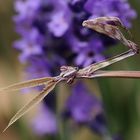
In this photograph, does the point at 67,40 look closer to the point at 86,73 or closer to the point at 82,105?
the point at 82,105

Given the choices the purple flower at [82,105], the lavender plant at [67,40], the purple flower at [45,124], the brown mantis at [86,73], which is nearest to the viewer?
the brown mantis at [86,73]

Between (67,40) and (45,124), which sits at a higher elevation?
(45,124)

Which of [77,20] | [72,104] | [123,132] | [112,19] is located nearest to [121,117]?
[123,132]

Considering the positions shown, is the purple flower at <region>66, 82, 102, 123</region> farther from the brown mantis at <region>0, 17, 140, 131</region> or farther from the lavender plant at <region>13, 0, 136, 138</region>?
the brown mantis at <region>0, 17, 140, 131</region>

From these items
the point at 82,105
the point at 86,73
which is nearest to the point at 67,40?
the point at 82,105

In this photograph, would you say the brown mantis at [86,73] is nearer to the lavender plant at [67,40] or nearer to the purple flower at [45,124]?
the lavender plant at [67,40]

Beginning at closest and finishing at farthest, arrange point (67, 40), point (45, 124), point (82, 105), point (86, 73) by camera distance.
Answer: point (86, 73) < point (67, 40) < point (82, 105) < point (45, 124)

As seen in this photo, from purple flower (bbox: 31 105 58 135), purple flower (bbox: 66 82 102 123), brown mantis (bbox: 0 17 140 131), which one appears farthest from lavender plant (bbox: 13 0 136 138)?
brown mantis (bbox: 0 17 140 131)

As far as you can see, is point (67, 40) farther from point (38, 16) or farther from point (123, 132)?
point (123, 132)

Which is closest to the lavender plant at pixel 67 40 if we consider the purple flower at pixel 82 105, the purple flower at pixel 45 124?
the purple flower at pixel 82 105
